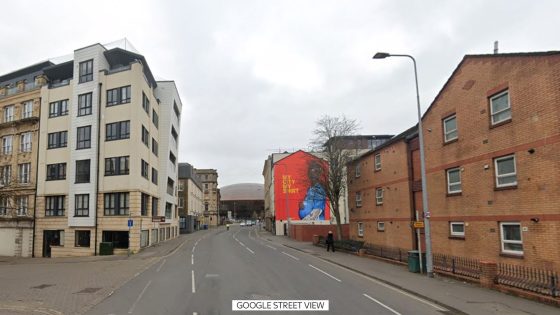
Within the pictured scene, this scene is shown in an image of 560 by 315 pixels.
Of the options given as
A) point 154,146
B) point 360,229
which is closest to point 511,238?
point 360,229

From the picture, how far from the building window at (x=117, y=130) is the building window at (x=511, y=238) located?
97.4ft

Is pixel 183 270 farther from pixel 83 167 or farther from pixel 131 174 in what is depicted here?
pixel 83 167

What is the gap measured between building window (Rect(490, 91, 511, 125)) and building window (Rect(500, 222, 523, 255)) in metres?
4.06

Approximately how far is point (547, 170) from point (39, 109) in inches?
1658

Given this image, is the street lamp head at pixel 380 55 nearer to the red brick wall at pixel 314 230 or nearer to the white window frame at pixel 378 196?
the white window frame at pixel 378 196

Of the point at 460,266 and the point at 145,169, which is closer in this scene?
the point at 460,266

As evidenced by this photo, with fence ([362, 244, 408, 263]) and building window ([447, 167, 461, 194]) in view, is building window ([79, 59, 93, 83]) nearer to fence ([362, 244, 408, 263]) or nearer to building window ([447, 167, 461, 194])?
fence ([362, 244, 408, 263])

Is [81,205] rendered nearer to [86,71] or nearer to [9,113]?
[86,71]

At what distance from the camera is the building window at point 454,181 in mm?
20200

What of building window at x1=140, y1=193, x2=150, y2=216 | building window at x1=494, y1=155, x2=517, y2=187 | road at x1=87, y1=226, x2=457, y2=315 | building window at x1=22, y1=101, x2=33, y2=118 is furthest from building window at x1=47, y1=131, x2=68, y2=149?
building window at x1=494, y1=155, x2=517, y2=187

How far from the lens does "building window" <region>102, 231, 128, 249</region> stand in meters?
35.6

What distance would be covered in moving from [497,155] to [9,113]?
149ft

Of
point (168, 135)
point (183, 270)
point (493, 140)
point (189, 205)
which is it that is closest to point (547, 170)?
point (493, 140)

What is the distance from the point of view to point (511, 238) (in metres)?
16.5
